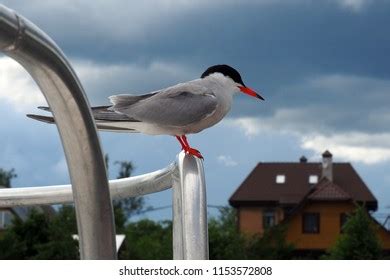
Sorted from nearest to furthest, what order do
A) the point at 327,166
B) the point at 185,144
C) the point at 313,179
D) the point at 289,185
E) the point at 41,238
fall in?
the point at 185,144, the point at 41,238, the point at 327,166, the point at 289,185, the point at 313,179

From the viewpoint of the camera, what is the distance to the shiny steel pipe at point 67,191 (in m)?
2.95

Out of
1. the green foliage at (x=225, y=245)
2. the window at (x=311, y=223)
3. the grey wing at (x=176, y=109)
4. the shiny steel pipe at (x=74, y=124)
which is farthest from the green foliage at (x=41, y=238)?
the shiny steel pipe at (x=74, y=124)

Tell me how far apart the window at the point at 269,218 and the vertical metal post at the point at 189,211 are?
46948 millimetres

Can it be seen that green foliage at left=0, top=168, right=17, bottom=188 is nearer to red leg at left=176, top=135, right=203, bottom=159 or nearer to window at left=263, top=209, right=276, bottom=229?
window at left=263, top=209, right=276, bottom=229

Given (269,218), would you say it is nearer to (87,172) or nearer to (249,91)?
(249,91)

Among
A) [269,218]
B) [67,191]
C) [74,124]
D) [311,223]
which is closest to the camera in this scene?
[74,124]

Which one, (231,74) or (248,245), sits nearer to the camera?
(231,74)

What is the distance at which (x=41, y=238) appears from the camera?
3500 centimetres

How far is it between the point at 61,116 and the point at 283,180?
169ft

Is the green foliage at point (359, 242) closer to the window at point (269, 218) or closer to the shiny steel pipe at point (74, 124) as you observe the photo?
the window at point (269, 218)

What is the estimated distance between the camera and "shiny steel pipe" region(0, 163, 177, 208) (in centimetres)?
295

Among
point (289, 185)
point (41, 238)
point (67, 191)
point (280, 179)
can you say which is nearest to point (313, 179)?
point (289, 185)

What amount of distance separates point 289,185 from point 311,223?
13.4ft

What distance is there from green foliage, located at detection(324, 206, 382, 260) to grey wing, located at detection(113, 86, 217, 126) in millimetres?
32426
